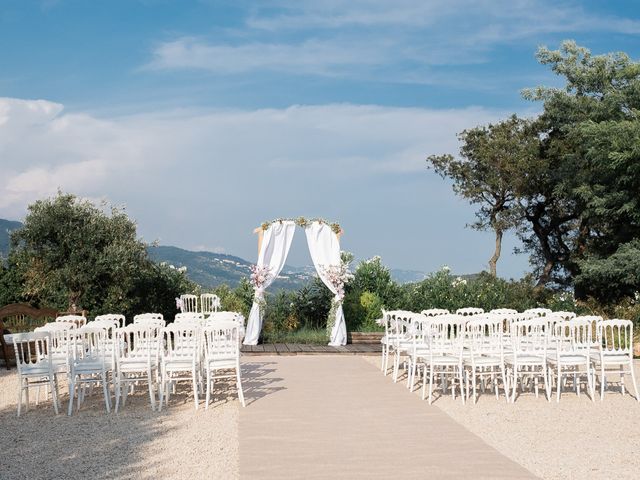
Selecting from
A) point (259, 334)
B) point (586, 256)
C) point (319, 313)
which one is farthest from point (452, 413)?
point (586, 256)

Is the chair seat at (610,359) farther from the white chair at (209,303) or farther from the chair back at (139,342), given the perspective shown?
the white chair at (209,303)

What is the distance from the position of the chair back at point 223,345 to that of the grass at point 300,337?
6.28 meters

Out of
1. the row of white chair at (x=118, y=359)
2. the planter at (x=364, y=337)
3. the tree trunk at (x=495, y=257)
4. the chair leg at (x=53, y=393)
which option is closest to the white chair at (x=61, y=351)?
the row of white chair at (x=118, y=359)

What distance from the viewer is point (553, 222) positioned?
23812 millimetres

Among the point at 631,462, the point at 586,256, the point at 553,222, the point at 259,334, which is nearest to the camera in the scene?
the point at 631,462

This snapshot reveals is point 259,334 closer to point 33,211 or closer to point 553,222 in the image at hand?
point 33,211

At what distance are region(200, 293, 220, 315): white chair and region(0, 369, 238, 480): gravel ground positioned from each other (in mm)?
6343

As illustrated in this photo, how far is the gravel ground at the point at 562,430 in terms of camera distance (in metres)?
6.41

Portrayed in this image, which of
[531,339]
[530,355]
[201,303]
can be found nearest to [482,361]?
[530,355]

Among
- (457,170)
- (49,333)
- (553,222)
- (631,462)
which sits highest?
(457,170)

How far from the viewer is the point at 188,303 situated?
59.2 ft

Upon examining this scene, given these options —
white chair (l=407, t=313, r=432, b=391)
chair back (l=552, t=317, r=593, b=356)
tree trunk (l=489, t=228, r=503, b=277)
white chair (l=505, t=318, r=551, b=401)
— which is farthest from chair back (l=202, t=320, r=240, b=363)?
tree trunk (l=489, t=228, r=503, b=277)

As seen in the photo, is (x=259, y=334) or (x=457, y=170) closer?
(x=259, y=334)

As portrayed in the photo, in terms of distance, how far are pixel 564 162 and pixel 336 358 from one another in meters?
10.0
